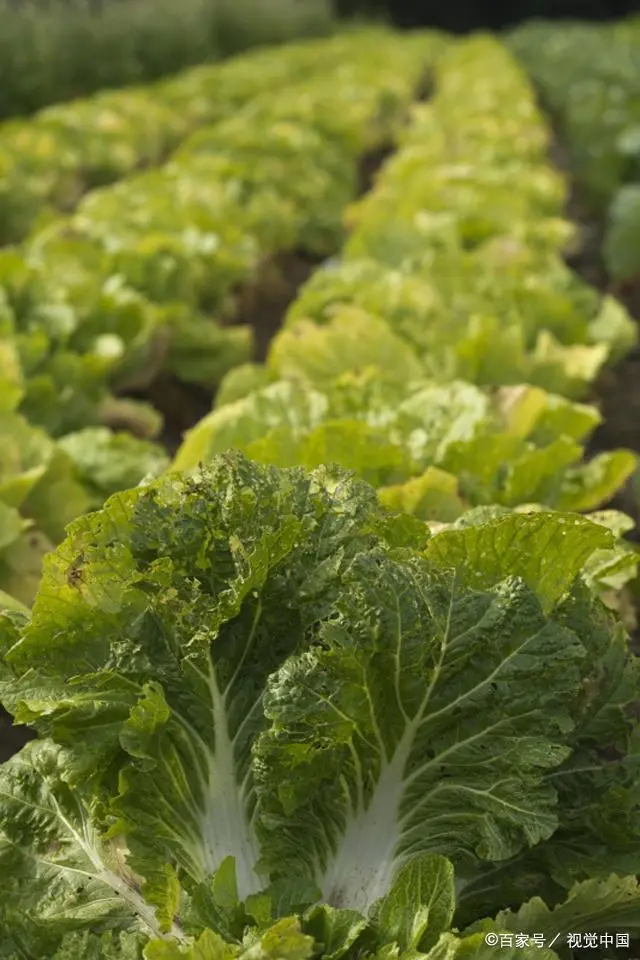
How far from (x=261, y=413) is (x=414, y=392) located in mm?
575

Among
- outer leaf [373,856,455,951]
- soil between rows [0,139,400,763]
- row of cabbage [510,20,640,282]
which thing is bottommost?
row of cabbage [510,20,640,282]

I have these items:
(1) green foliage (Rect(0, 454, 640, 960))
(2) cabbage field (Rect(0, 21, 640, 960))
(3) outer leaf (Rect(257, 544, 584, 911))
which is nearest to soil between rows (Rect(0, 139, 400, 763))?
(2) cabbage field (Rect(0, 21, 640, 960))

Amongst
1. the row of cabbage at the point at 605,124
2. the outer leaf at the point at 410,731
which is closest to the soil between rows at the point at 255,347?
the outer leaf at the point at 410,731

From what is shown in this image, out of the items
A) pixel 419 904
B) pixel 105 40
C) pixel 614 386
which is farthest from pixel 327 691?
pixel 105 40

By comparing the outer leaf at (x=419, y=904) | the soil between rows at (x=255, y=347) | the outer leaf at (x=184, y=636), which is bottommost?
the soil between rows at (x=255, y=347)

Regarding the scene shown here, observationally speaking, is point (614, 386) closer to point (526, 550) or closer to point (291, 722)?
point (526, 550)

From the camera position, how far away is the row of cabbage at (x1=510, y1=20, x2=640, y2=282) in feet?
27.0

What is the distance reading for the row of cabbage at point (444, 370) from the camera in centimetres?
301

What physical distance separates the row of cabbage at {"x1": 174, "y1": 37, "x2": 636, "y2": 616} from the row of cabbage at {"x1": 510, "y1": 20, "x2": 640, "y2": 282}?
985mm

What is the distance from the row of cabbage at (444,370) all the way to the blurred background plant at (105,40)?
1021 cm

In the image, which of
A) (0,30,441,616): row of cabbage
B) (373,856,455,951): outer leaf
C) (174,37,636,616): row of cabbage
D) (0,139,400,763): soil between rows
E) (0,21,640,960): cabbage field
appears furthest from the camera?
(0,30,441,616): row of cabbage

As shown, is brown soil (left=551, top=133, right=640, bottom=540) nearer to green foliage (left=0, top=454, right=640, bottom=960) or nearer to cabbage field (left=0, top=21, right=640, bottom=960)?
cabbage field (left=0, top=21, right=640, bottom=960)

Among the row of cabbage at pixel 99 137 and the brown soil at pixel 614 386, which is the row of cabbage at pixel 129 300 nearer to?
the row of cabbage at pixel 99 137

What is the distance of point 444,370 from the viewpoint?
4160 mm
